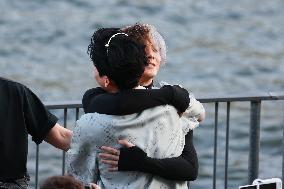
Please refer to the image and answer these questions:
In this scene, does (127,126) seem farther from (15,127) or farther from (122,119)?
(15,127)

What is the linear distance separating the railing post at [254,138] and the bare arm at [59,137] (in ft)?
5.98

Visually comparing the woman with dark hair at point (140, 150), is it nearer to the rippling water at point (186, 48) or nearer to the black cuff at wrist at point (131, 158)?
the black cuff at wrist at point (131, 158)

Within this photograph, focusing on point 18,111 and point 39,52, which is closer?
point 18,111

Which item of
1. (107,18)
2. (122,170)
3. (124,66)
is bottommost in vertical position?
(122,170)

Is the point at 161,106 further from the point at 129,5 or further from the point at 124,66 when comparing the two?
the point at 129,5

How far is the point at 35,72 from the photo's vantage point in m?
18.0

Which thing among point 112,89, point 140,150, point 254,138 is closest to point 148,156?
point 140,150

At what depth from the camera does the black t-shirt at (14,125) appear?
18.9ft

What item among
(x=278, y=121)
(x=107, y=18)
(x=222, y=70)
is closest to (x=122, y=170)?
(x=278, y=121)

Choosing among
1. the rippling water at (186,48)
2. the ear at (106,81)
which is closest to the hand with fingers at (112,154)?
the ear at (106,81)

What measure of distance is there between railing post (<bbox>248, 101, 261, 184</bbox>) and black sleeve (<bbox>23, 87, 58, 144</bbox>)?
1.91 meters

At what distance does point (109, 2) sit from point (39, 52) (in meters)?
3.10

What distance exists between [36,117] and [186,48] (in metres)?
13.9

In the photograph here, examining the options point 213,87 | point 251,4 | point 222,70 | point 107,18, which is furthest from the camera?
point 251,4
